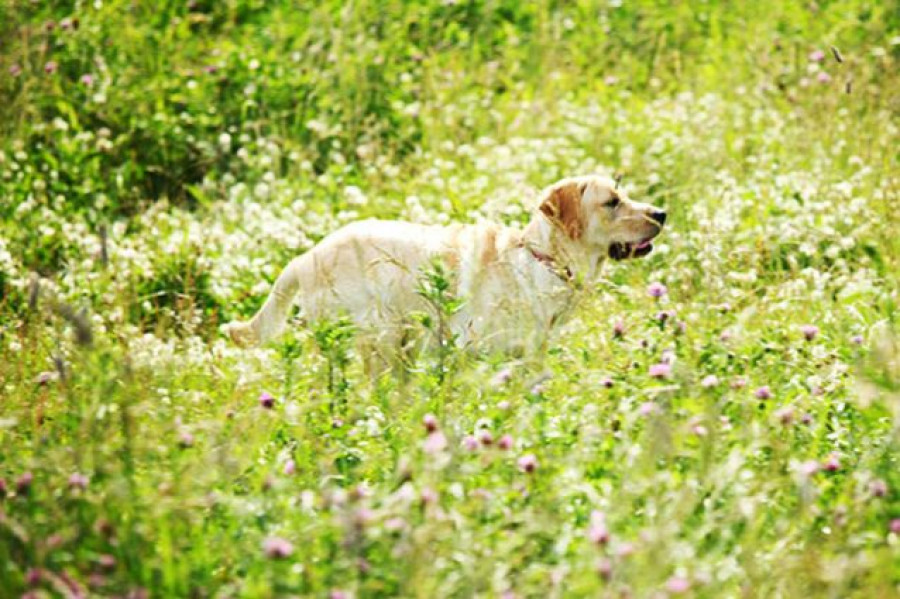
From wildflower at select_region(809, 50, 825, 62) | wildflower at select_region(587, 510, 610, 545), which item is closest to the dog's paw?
wildflower at select_region(587, 510, 610, 545)

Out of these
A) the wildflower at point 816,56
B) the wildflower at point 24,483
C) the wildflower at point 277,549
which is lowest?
the wildflower at point 24,483

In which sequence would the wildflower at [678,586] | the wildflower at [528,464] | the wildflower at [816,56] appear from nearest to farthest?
the wildflower at [678,586], the wildflower at [528,464], the wildflower at [816,56]

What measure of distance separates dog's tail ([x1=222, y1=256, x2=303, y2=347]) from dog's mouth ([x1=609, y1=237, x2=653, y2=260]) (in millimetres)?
1273

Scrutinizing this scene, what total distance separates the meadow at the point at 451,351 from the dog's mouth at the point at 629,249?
0.55 ft

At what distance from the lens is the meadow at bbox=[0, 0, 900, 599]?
3.15 metres

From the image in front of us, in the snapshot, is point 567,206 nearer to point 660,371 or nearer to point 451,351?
point 451,351

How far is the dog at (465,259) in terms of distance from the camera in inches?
216

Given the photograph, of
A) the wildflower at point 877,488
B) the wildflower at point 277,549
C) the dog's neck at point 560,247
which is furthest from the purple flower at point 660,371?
the dog's neck at point 560,247

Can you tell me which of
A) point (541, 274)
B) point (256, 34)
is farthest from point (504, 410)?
point (256, 34)

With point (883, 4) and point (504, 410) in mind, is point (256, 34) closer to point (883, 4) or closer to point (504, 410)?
point (883, 4)

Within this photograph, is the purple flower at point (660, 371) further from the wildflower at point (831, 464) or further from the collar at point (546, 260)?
the collar at point (546, 260)

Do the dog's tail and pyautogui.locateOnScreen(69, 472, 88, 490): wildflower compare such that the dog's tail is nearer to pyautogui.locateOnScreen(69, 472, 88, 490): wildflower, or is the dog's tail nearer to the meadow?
the meadow

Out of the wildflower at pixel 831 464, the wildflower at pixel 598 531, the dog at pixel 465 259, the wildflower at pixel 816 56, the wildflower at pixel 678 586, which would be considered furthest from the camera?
the wildflower at pixel 816 56

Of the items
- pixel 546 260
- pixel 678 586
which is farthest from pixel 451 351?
pixel 678 586
